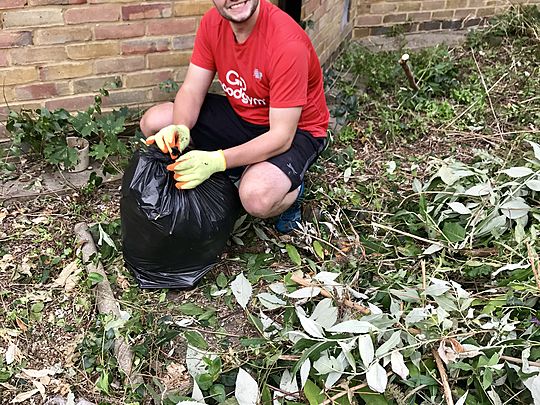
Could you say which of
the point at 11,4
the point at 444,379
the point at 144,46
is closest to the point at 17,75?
the point at 11,4

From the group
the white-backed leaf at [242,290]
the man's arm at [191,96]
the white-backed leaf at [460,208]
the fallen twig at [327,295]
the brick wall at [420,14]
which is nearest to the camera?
the fallen twig at [327,295]

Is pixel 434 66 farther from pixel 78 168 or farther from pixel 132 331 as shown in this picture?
pixel 132 331

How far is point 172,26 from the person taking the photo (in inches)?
121

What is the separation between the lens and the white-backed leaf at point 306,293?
2242 millimetres

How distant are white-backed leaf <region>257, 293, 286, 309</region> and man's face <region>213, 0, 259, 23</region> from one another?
109cm

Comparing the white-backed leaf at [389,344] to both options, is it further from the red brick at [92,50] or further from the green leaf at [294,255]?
the red brick at [92,50]

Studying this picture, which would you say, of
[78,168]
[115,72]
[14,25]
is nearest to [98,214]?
[78,168]

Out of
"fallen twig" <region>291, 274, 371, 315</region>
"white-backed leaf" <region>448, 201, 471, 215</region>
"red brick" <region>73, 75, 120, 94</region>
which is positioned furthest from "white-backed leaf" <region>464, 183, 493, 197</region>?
"red brick" <region>73, 75, 120, 94</region>

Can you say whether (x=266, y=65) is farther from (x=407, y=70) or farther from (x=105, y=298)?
(x=407, y=70)

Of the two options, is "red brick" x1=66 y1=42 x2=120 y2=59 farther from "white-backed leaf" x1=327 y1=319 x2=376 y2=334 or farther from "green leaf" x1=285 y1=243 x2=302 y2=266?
"white-backed leaf" x1=327 y1=319 x2=376 y2=334

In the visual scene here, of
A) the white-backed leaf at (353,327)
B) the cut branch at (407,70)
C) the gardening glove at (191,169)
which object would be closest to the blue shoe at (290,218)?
the gardening glove at (191,169)

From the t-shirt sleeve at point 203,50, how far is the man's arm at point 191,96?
3 cm

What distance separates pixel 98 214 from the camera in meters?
2.86

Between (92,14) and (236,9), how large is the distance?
3.24ft
